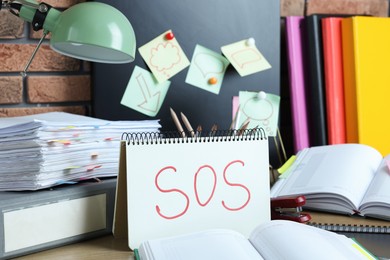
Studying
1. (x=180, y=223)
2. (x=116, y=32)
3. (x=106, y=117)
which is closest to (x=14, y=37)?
(x=106, y=117)

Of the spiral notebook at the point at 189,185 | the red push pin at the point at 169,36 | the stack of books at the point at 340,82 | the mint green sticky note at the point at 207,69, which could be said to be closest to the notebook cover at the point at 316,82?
the stack of books at the point at 340,82

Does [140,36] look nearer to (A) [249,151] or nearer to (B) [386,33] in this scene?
(A) [249,151]

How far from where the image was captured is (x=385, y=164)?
1.16 metres

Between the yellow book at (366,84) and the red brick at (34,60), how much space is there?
25.2 inches

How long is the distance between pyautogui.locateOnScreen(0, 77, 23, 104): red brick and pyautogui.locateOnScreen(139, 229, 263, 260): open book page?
1.88 feet

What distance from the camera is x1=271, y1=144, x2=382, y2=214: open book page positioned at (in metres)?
1.04

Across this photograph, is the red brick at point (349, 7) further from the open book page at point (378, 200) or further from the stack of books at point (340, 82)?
the open book page at point (378, 200)

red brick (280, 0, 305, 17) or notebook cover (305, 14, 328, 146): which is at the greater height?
red brick (280, 0, 305, 17)

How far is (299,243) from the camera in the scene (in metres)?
0.75

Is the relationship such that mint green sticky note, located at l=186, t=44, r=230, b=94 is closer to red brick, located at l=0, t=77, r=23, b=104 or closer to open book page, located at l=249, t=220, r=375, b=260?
red brick, located at l=0, t=77, r=23, b=104

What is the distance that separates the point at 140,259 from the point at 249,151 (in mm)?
246

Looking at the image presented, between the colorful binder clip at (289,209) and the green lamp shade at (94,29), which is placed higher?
the green lamp shade at (94,29)

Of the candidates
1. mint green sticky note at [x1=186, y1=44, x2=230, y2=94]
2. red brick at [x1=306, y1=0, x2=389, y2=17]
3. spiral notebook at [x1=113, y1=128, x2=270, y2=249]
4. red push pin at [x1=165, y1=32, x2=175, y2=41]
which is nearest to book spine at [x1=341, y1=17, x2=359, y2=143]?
red brick at [x1=306, y1=0, x2=389, y2=17]

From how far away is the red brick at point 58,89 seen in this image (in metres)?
1.23
